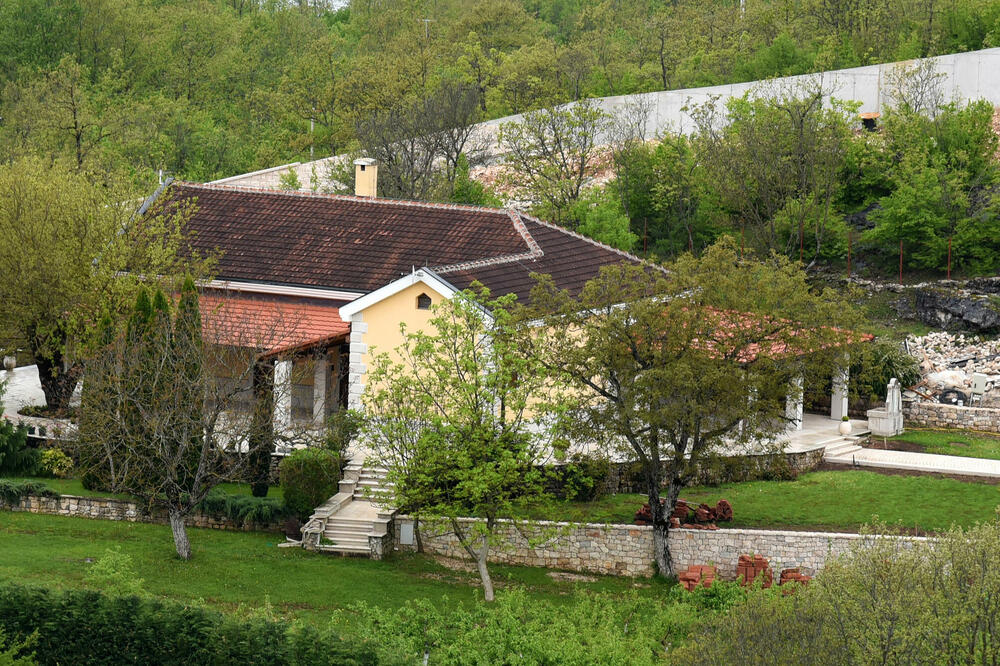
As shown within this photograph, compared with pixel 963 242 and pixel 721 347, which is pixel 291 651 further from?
pixel 963 242

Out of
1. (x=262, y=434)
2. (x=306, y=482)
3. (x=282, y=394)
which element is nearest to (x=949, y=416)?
(x=306, y=482)

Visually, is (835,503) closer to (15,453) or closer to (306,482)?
(306,482)

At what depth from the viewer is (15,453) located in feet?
131

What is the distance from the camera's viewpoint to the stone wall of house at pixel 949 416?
46.0 metres

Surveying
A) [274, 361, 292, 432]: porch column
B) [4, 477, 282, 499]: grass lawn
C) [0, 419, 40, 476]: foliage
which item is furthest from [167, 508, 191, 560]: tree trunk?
[0, 419, 40, 476]: foliage

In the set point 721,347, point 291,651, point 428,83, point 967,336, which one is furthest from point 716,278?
point 428,83

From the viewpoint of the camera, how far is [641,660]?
91.5 ft

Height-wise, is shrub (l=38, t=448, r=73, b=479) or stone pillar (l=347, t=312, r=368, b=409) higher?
stone pillar (l=347, t=312, r=368, b=409)

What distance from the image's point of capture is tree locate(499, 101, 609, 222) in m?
60.8

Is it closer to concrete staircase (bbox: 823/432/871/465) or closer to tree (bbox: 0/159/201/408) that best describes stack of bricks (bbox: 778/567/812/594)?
concrete staircase (bbox: 823/432/871/465)

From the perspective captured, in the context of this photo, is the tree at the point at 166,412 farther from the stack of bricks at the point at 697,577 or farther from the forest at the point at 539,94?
the forest at the point at 539,94

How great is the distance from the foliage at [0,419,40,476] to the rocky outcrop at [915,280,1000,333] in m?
30.3

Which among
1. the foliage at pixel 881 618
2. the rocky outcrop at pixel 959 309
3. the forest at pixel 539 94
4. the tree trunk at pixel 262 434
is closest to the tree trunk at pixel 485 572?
the tree trunk at pixel 262 434

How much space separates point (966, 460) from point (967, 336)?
9421 mm
